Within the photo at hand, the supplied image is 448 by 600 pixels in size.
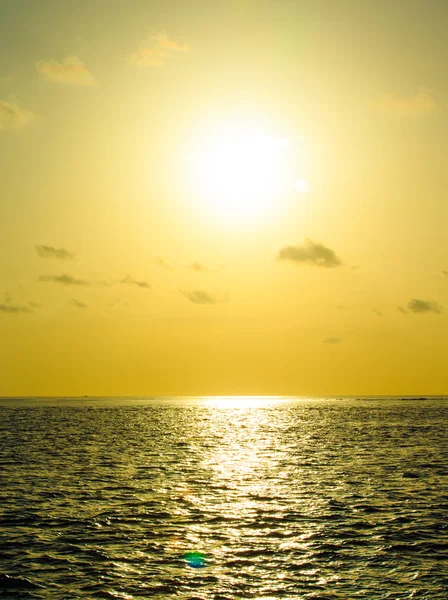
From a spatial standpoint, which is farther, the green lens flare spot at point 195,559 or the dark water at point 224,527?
the green lens flare spot at point 195,559

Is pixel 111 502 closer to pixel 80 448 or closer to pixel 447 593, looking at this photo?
pixel 447 593

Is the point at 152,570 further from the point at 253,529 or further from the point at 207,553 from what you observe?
the point at 253,529

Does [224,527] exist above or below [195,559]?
above

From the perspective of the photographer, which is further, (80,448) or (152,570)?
(80,448)

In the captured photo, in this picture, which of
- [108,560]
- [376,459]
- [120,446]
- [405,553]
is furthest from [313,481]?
[120,446]

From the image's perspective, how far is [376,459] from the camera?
64.6m

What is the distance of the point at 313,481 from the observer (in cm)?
5003

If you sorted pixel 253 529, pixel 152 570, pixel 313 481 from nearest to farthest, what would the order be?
pixel 152 570 → pixel 253 529 → pixel 313 481

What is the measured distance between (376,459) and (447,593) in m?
41.8

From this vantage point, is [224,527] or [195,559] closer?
[195,559]

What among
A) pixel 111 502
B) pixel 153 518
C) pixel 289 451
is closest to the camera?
pixel 153 518

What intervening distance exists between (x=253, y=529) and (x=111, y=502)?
38.8ft

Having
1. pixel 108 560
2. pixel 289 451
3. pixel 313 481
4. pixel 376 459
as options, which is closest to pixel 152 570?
pixel 108 560

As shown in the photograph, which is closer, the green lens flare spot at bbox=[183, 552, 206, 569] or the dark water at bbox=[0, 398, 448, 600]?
the dark water at bbox=[0, 398, 448, 600]
